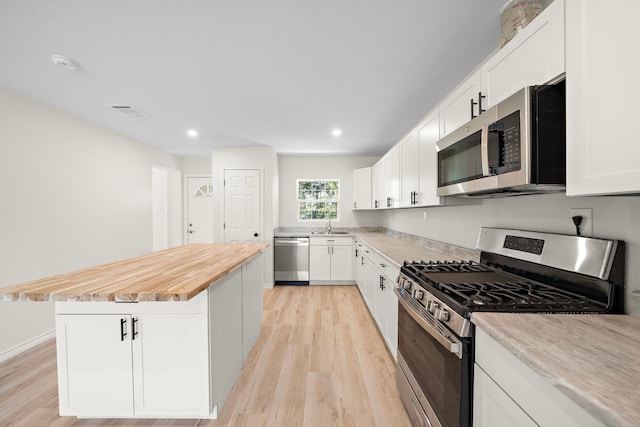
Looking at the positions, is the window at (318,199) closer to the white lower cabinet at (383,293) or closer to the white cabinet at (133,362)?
the white lower cabinet at (383,293)

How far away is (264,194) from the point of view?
4.71 meters

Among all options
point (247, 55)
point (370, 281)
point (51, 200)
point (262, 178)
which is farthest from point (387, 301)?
point (51, 200)

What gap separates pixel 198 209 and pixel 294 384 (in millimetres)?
4554

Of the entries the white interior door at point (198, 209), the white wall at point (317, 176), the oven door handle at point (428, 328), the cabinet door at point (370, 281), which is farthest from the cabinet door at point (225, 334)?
the white interior door at point (198, 209)

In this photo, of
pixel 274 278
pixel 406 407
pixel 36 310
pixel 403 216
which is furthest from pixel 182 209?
pixel 406 407

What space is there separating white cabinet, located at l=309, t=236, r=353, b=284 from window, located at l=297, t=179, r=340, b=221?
0.83 metres

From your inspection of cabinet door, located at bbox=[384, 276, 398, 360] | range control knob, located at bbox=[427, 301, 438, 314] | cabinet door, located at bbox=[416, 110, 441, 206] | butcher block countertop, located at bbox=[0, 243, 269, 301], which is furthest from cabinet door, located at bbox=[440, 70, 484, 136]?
butcher block countertop, located at bbox=[0, 243, 269, 301]

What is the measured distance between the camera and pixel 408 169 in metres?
2.76

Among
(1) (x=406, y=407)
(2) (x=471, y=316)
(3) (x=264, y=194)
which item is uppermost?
(3) (x=264, y=194)

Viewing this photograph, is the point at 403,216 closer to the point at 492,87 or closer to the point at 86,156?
the point at 492,87

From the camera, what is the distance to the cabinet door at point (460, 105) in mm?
1571

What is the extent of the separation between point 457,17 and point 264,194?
3.72m

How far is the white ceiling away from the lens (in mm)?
1522

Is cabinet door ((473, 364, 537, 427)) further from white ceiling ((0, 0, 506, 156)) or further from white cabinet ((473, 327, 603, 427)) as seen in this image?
white ceiling ((0, 0, 506, 156))
